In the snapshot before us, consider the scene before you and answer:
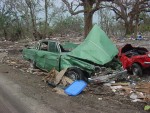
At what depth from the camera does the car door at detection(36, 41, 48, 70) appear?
13.1 meters

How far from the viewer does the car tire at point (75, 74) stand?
10.8 meters

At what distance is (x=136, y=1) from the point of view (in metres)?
36.2

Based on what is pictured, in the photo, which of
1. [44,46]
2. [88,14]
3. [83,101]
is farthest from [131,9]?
[83,101]

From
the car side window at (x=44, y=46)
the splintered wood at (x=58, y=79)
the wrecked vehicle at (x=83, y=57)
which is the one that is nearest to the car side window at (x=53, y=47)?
the wrecked vehicle at (x=83, y=57)

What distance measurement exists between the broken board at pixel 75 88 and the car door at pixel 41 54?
352 centimetres

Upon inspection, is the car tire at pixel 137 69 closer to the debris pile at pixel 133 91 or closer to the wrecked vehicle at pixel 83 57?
the wrecked vehicle at pixel 83 57

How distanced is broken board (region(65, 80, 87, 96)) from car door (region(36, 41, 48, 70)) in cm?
352

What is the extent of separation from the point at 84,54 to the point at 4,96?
3.59 metres

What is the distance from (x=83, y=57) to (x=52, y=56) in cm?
155

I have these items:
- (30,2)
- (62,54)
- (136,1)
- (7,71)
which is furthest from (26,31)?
(62,54)

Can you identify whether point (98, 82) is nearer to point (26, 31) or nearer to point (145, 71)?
point (145, 71)

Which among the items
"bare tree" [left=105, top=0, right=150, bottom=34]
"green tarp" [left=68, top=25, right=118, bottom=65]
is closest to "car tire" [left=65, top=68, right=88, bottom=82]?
"green tarp" [left=68, top=25, right=118, bottom=65]

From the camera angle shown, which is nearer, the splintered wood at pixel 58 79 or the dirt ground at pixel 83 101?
the dirt ground at pixel 83 101

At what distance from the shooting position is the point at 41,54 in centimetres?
1326
